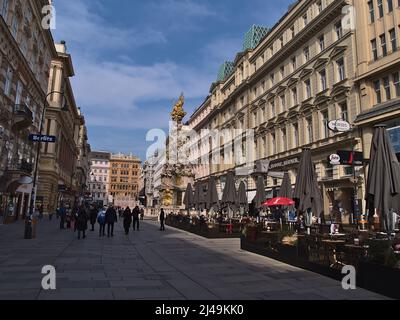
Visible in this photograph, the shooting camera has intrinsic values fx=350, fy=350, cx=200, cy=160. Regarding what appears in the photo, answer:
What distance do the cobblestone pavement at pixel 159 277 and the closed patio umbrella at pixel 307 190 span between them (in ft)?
7.51

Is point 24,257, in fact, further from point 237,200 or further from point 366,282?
point 237,200

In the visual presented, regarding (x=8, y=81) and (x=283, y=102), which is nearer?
(x=8, y=81)

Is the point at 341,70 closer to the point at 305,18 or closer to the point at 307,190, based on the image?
the point at 305,18

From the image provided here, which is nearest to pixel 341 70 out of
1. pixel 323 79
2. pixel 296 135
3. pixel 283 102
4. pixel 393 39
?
pixel 323 79

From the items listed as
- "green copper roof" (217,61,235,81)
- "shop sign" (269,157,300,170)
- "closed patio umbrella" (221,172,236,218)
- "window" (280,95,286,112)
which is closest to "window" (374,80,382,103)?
"shop sign" (269,157,300,170)

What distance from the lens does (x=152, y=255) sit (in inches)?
535

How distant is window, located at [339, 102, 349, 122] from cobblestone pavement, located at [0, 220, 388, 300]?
65.6ft

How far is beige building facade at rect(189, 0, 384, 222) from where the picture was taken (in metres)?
28.6

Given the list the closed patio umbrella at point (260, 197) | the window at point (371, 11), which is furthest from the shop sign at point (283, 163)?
the window at point (371, 11)

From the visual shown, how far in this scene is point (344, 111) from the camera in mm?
29969

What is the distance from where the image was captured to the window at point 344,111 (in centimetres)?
2933

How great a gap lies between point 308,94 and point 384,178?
28.4 m

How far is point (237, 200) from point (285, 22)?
25227mm
